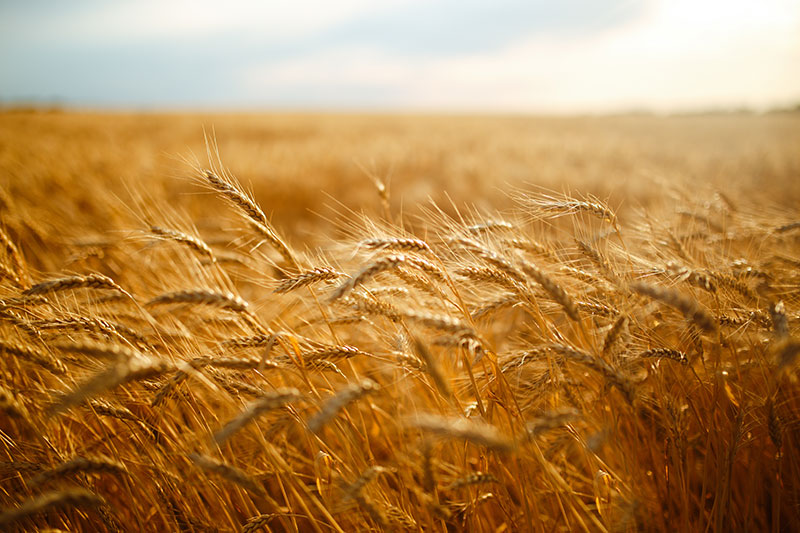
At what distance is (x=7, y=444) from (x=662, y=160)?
1063 centimetres

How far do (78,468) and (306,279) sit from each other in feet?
2.18

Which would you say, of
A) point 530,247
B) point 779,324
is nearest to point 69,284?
point 530,247

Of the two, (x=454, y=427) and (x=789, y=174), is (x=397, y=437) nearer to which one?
(x=454, y=427)

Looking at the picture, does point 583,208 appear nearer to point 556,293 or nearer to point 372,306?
point 556,293

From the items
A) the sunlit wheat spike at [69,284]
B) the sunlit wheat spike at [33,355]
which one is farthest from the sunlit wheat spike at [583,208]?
the sunlit wheat spike at [33,355]

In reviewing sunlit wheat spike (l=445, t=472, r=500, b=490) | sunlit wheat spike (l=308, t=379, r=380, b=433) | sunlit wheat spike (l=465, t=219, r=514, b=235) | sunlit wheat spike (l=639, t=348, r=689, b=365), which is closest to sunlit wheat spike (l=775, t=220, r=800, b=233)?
sunlit wheat spike (l=639, t=348, r=689, b=365)

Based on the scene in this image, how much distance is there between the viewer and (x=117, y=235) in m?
3.23

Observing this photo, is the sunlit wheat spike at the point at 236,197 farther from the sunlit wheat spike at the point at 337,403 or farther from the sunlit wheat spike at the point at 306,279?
the sunlit wheat spike at the point at 337,403

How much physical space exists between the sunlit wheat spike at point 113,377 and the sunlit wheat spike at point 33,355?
1.70ft

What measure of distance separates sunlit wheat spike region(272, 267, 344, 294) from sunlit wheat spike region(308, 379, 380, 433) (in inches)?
15.0

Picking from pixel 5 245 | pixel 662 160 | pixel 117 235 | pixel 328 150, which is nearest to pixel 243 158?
pixel 328 150

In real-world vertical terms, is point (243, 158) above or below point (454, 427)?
above

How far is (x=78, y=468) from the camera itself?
93cm

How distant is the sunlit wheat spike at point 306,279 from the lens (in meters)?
1.14
